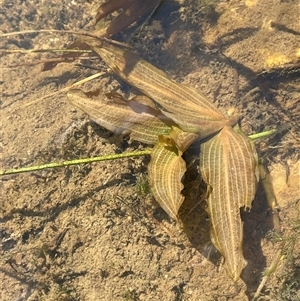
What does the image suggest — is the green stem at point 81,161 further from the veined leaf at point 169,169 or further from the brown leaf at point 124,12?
the brown leaf at point 124,12

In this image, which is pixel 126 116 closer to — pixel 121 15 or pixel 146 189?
pixel 146 189

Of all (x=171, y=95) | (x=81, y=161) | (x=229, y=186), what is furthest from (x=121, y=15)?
(x=229, y=186)

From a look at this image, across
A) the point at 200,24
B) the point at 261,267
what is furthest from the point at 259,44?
the point at 261,267

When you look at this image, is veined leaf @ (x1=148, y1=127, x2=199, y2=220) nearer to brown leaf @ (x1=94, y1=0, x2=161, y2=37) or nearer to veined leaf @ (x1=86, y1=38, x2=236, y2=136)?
veined leaf @ (x1=86, y1=38, x2=236, y2=136)

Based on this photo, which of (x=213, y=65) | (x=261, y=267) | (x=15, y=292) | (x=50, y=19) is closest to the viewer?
(x=261, y=267)

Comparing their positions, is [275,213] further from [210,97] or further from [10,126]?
[10,126]

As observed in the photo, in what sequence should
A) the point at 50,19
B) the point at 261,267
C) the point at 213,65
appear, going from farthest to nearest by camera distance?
1. the point at 50,19
2. the point at 213,65
3. the point at 261,267
